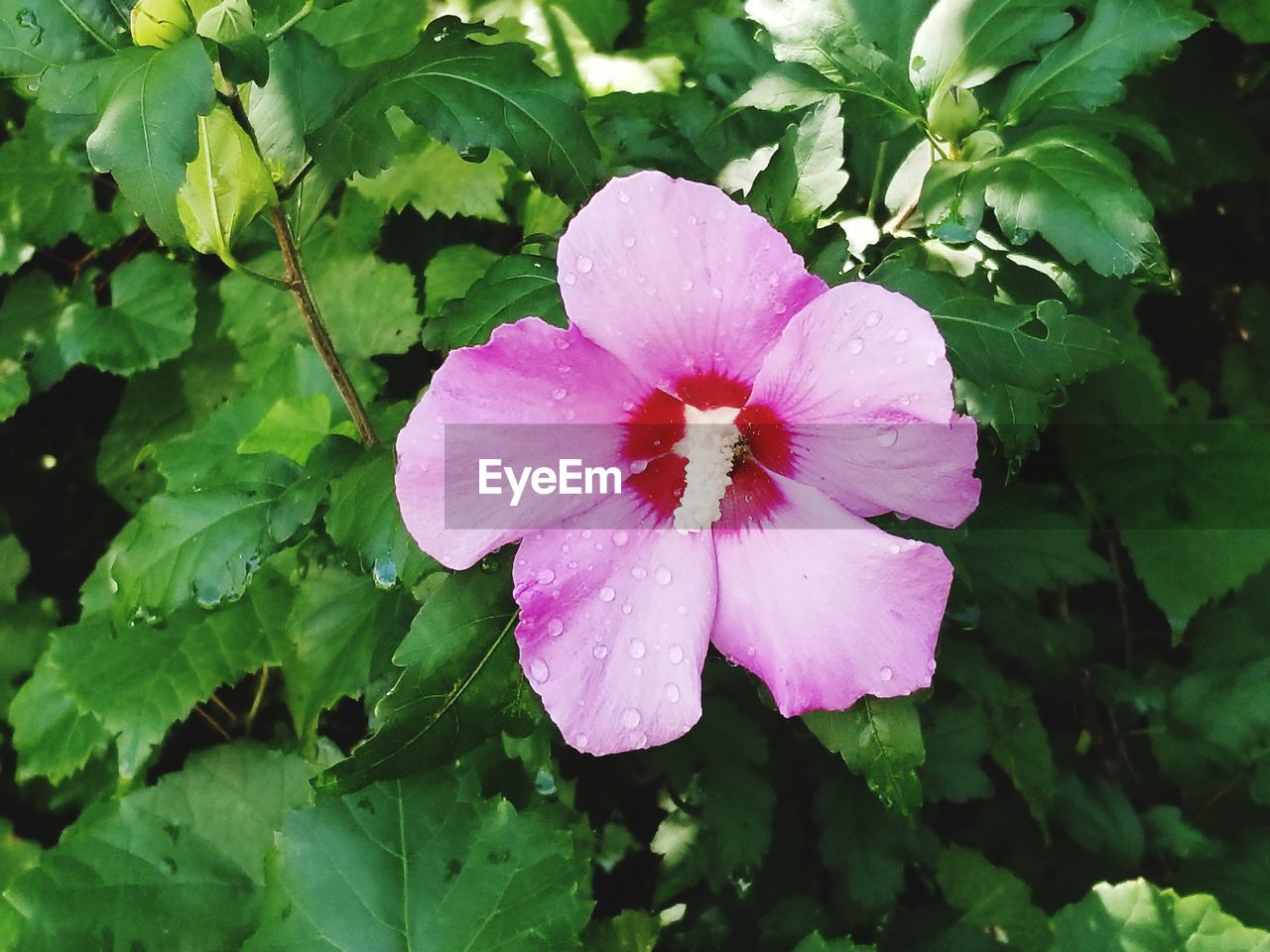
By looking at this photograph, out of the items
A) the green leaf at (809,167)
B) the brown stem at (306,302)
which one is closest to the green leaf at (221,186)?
the brown stem at (306,302)

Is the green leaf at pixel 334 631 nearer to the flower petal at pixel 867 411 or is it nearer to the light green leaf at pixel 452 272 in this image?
the light green leaf at pixel 452 272

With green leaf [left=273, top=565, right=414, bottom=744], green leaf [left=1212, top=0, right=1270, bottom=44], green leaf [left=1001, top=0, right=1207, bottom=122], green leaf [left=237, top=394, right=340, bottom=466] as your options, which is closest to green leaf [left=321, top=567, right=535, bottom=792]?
→ green leaf [left=273, top=565, right=414, bottom=744]

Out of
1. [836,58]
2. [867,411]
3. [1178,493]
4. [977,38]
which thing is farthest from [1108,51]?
[1178,493]

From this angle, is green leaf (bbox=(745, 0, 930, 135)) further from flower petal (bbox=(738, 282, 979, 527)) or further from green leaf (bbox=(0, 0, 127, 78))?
green leaf (bbox=(0, 0, 127, 78))

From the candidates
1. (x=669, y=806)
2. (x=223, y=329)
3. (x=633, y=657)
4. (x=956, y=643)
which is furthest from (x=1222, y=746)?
(x=223, y=329)

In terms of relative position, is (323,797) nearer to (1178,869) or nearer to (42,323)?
(42,323)
